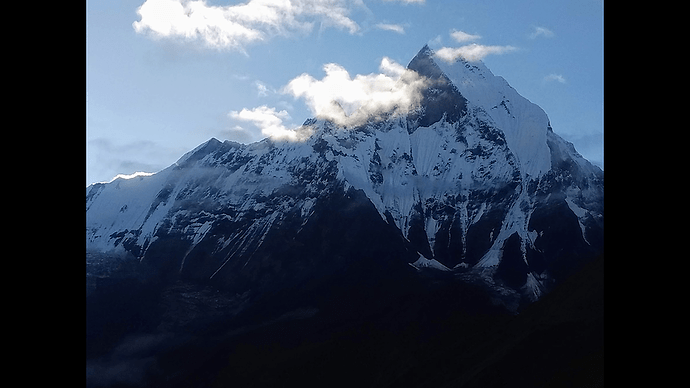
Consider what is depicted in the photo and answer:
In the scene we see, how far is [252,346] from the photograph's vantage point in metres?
162

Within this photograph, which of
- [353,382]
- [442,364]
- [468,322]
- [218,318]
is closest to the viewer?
[442,364]

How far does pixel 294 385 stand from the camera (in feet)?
449
